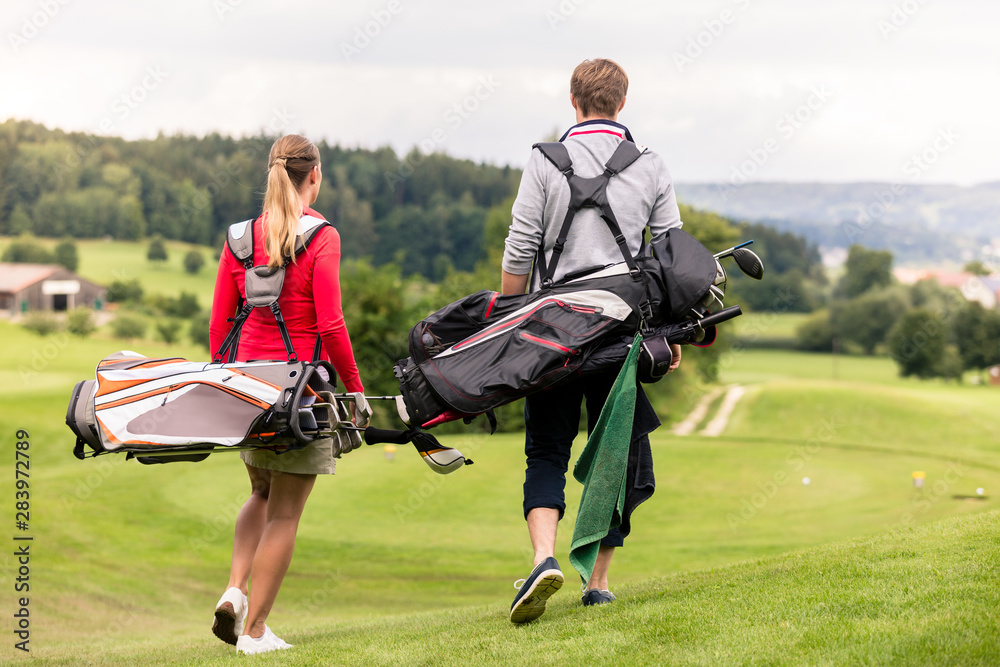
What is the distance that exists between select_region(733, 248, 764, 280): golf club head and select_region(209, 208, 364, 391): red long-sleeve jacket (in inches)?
64.5

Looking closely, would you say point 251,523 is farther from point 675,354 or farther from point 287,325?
point 675,354

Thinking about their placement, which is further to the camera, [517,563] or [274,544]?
[517,563]

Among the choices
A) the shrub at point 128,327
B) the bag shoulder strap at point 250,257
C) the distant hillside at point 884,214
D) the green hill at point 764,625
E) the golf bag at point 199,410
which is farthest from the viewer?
the distant hillside at point 884,214

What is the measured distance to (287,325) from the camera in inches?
143

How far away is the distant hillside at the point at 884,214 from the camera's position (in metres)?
102

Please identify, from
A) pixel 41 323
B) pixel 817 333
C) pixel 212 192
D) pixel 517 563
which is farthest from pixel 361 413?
pixel 212 192

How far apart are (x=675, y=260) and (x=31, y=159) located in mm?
62069

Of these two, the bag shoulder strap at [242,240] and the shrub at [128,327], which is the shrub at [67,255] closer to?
the shrub at [128,327]

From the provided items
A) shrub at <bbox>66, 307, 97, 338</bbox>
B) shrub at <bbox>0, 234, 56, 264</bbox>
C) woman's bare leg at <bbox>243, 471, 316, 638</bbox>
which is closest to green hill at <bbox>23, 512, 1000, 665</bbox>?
woman's bare leg at <bbox>243, 471, 316, 638</bbox>

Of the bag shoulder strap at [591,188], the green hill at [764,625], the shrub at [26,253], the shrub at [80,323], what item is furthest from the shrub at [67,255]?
the bag shoulder strap at [591,188]

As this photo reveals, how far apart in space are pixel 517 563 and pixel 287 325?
598cm

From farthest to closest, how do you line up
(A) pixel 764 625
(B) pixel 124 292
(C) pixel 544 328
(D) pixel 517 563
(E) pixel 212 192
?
(E) pixel 212 192 < (B) pixel 124 292 < (D) pixel 517 563 < (C) pixel 544 328 < (A) pixel 764 625

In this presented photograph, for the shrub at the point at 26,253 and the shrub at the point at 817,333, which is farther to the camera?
the shrub at the point at 817,333

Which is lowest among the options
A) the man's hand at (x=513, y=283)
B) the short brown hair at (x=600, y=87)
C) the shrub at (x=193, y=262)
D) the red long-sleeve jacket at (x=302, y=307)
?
the shrub at (x=193, y=262)
